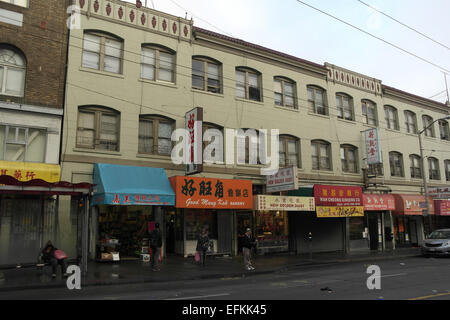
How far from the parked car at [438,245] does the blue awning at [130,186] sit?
15859 mm

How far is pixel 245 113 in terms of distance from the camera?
2173 cm

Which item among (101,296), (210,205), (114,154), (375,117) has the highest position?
(375,117)

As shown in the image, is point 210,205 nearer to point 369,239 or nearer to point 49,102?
point 49,102

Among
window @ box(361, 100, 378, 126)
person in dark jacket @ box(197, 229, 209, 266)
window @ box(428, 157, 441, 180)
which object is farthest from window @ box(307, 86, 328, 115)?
person in dark jacket @ box(197, 229, 209, 266)

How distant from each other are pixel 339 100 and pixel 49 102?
19094 mm

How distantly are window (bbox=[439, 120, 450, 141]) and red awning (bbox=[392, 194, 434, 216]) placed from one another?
9.77 meters

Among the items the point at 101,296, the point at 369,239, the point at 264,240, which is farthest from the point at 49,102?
the point at 369,239

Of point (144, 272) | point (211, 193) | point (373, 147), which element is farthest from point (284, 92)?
point (144, 272)

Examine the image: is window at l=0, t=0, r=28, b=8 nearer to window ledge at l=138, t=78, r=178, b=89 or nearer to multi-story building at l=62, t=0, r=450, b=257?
multi-story building at l=62, t=0, r=450, b=257

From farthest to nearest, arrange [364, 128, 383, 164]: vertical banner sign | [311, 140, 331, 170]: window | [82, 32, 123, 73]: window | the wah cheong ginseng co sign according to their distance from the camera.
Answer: [364, 128, 383, 164]: vertical banner sign, [311, 140, 331, 170]: window, the wah cheong ginseng co sign, [82, 32, 123, 73]: window

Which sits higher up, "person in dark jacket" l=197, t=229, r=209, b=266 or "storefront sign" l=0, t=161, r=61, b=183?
"storefront sign" l=0, t=161, r=61, b=183

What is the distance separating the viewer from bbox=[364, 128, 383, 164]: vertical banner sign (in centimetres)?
2547

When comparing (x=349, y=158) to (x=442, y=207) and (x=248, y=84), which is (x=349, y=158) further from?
(x=248, y=84)

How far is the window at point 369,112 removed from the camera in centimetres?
2805
